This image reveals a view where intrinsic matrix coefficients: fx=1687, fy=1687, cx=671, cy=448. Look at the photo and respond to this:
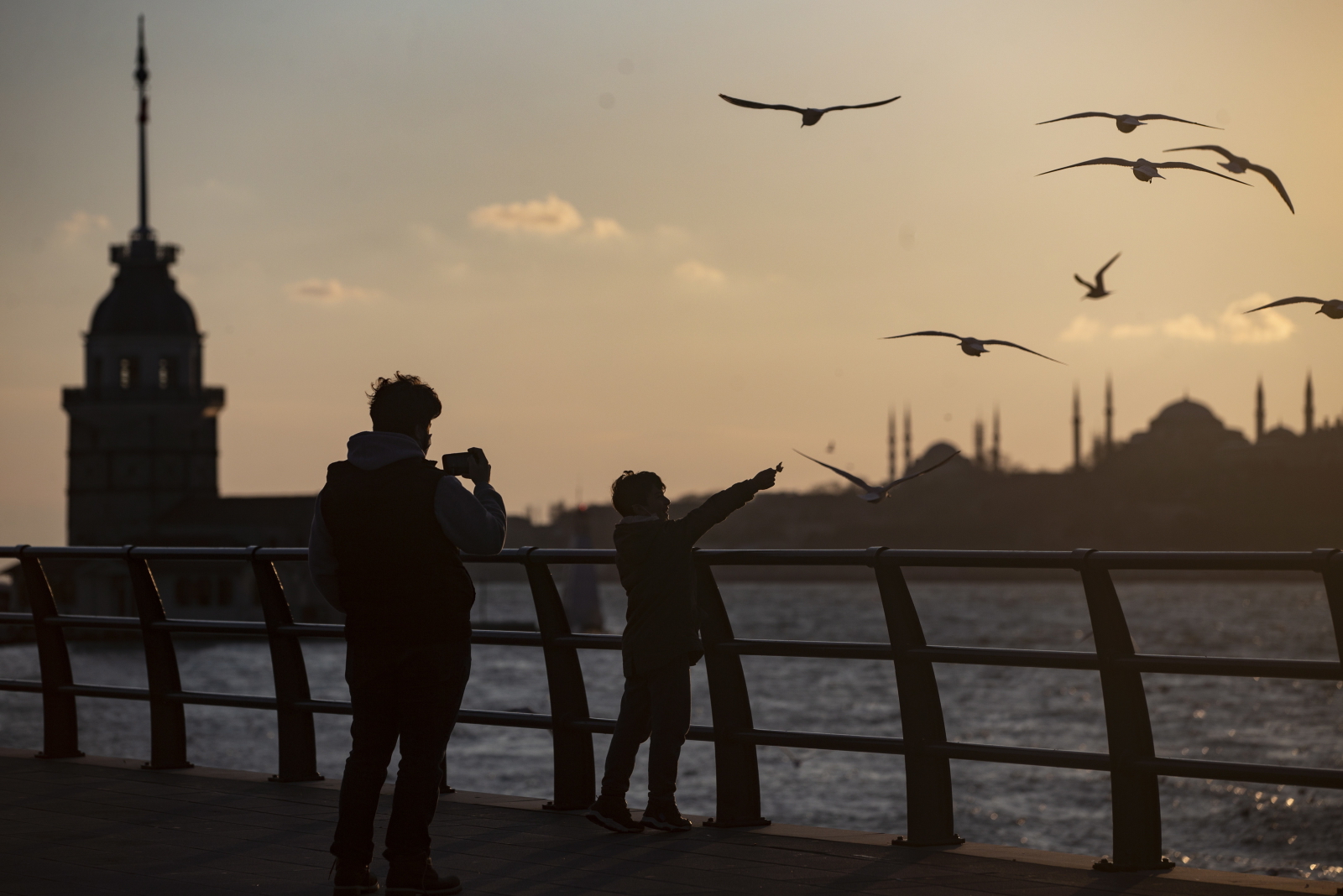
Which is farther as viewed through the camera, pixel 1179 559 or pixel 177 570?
pixel 177 570

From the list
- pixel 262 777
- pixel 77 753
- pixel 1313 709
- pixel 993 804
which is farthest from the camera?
pixel 1313 709

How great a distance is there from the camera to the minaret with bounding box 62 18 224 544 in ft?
393

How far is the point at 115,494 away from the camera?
120 m

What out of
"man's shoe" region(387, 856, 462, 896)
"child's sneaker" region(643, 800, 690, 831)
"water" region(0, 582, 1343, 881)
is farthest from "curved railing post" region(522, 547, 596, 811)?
"water" region(0, 582, 1343, 881)

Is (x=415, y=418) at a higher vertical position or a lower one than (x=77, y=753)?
higher

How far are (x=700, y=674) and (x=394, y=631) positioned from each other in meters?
92.7

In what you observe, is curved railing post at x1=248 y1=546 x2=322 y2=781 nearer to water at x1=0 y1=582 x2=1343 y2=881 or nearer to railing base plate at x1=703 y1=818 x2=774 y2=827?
railing base plate at x1=703 y1=818 x2=774 y2=827

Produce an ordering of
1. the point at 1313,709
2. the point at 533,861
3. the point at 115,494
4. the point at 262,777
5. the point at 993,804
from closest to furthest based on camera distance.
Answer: the point at 533,861, the point at 262,777, the point at 993,804, the point at 1313,709, the point at 115,494

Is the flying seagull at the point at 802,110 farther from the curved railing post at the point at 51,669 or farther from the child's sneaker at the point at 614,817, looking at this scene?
the curved railing post at the point at 51,669

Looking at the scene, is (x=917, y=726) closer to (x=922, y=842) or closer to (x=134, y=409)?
(x=922, y=842)

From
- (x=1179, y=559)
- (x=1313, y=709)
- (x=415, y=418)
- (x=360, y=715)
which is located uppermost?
(x=415, y=418)

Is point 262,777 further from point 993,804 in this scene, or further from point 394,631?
point 993,804

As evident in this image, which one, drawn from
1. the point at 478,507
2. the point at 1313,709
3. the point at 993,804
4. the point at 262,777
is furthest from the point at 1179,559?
the point at 1313,709

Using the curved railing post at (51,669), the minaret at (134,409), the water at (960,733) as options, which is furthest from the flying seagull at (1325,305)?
the minaret at (134,409)
